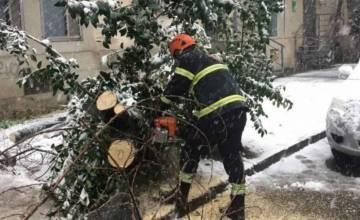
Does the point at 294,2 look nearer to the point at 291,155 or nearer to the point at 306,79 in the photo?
the point at 306,79

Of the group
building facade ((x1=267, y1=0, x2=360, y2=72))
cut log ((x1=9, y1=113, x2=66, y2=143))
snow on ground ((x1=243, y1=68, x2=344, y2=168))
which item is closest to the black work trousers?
snow on ground ((x1=243, y1=68, x2=344, y2=168))

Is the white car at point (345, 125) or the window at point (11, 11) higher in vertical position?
the window at point (11, 11)

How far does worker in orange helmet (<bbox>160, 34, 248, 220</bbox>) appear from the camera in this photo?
432cm

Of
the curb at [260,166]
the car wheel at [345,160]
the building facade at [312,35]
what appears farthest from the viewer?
the building facade at [312,35]

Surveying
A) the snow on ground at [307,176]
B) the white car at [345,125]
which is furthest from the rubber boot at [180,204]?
the white car at [345,125]

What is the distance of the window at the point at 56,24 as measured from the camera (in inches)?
389

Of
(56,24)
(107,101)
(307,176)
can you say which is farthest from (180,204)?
(56,24)

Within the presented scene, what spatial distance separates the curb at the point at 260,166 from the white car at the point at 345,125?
0.85 metres

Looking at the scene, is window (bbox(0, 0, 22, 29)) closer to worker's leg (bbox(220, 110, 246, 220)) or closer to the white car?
worker's leg (bbox(220, 110, 246, 220))

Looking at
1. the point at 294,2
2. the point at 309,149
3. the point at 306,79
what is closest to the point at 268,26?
the point at 309,149

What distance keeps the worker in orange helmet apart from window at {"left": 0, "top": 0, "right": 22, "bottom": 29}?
6.08 metres

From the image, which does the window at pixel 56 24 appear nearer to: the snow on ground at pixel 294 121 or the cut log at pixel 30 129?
the cut log at pixel 30 129

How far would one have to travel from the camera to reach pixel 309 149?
7059 mm

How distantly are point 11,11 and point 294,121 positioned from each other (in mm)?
6288
